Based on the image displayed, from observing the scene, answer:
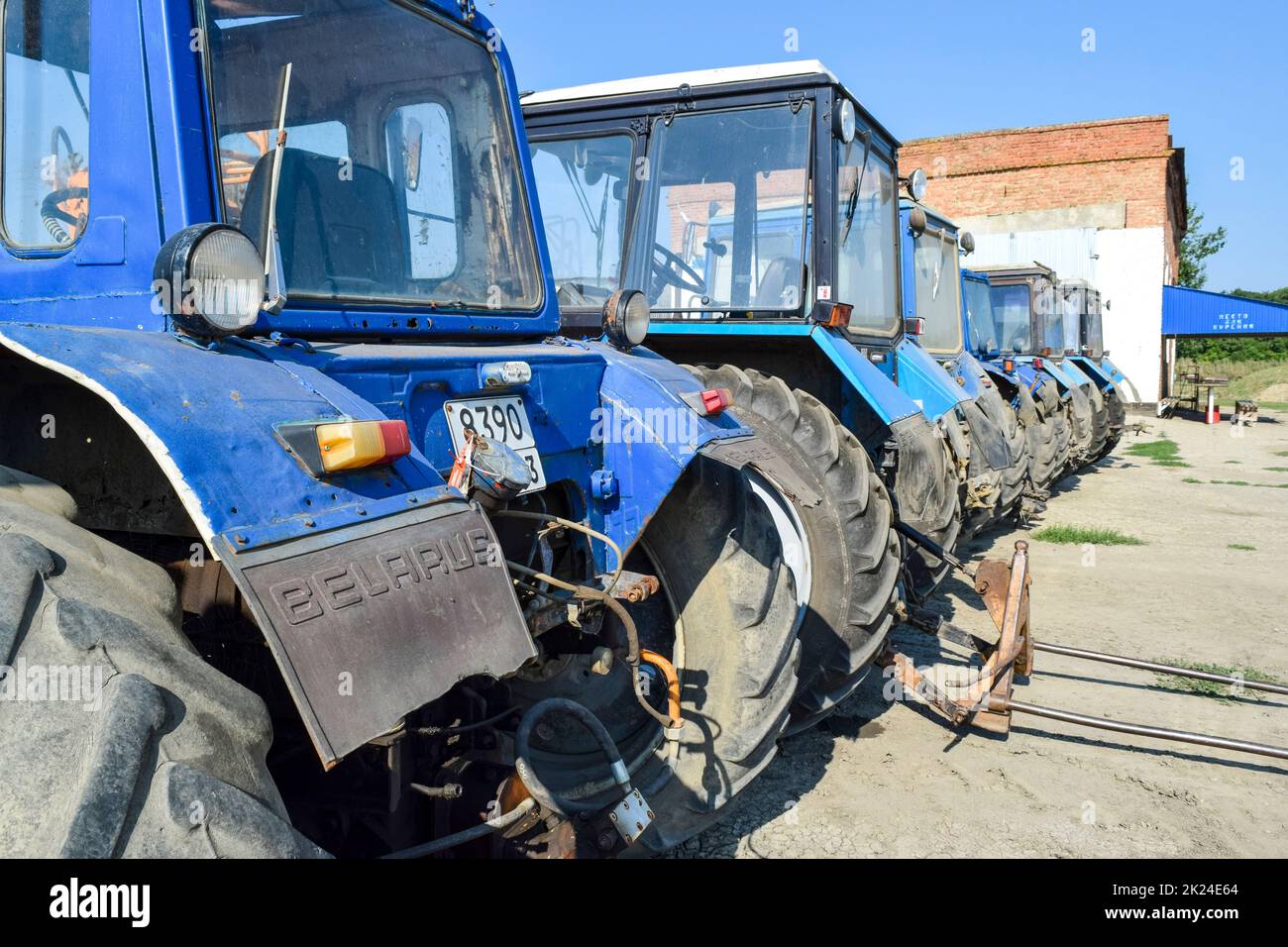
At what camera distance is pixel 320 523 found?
1594 millimetres

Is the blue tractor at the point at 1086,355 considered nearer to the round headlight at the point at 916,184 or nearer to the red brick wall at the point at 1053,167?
the round headlight at the point at 916,184

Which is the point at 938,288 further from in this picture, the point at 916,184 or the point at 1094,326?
the point at 1094,326

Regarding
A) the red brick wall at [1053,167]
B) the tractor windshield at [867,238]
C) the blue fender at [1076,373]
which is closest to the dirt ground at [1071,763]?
the tractor windshield at [867,238]

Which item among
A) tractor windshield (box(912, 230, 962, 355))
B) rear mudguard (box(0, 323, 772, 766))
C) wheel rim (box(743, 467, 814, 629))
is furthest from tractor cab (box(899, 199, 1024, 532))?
rear mudguard (box(0, 323, 772, 766))

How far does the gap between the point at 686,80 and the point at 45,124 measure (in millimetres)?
3426

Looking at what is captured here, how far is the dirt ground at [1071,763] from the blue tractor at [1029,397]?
2.99 meters

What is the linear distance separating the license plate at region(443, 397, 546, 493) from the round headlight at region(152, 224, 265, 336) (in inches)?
23.5

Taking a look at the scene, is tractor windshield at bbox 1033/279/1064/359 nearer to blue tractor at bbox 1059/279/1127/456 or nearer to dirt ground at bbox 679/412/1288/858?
blue tractor at bbox 1059/279/1127/456

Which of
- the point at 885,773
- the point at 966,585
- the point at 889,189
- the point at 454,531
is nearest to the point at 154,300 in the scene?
the point at 454,531

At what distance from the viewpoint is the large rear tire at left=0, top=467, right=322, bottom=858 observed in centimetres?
116

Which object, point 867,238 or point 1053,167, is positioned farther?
point 1053,167

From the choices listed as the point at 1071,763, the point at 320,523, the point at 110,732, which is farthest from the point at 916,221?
the point at 110,732

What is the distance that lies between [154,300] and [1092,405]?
44.7ft
